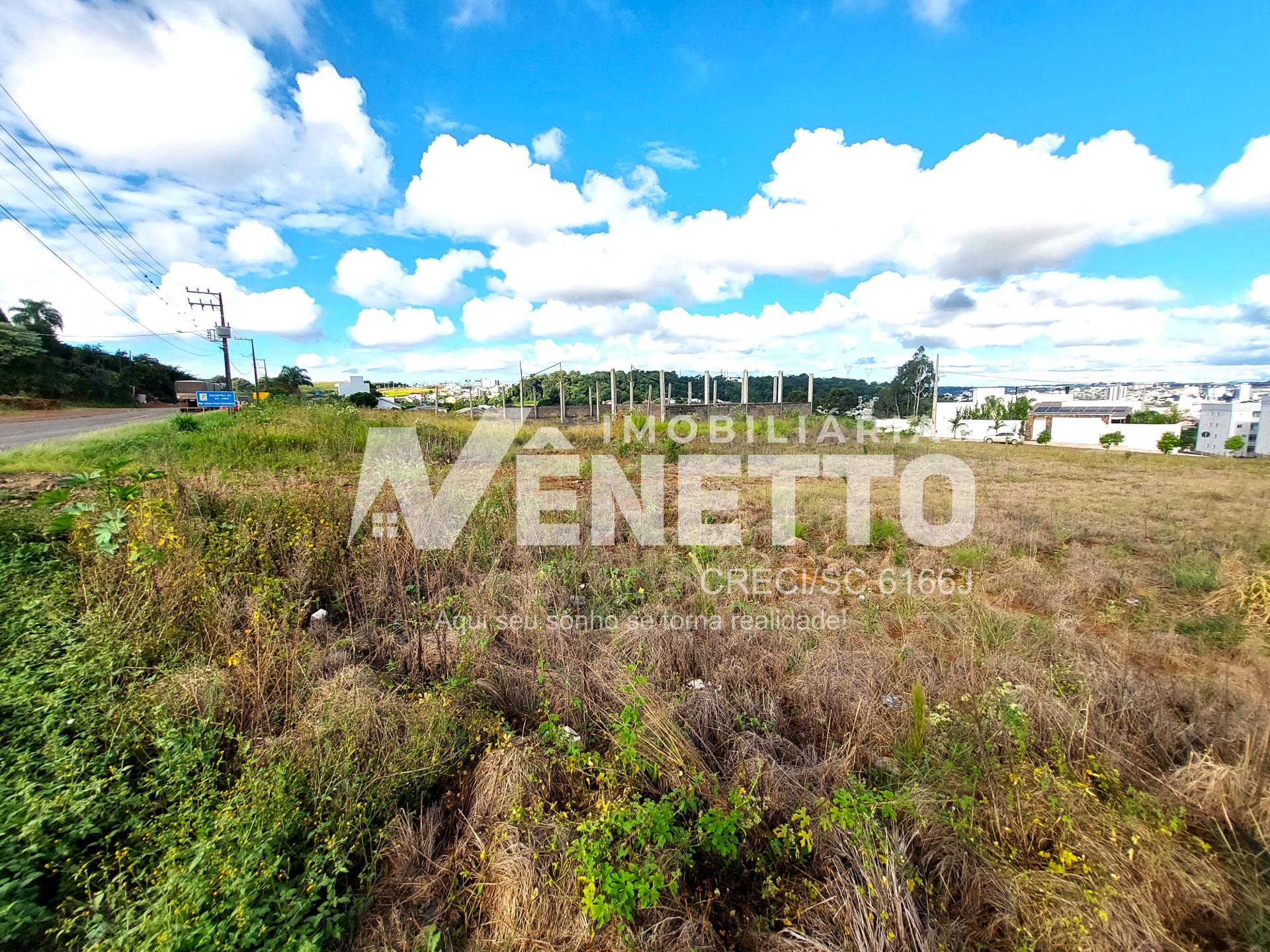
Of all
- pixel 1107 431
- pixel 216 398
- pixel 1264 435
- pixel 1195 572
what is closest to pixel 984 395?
pixel 1107 431

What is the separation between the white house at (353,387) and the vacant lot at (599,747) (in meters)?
17.1

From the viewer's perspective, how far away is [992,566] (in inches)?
177

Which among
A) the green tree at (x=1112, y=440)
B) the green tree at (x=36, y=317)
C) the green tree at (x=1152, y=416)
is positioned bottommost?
the green tree at (x=1112, y=440)

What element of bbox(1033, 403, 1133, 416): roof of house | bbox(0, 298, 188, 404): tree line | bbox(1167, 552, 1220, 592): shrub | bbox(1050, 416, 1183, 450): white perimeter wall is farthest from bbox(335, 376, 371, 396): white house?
bbox(1033, 403, 1133, 416): roof of house

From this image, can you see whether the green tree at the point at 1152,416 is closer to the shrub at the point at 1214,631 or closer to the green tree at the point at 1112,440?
the green tree at the point at 1112,440

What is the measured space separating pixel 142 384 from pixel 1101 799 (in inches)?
1876

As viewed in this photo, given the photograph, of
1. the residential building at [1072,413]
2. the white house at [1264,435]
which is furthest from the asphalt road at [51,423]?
the residential building at [1072,413]

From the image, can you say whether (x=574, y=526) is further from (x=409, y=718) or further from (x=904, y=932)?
(x=904, y=932)

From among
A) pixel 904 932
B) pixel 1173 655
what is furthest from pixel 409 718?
pixel 1173 655

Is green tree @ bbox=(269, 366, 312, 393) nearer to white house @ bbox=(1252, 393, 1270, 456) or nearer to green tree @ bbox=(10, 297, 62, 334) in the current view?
green tree @ bbox=(10, 297, 62, 334)

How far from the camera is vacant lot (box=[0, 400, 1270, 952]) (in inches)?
62.0

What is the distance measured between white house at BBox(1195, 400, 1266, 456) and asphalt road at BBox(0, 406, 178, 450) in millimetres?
15033

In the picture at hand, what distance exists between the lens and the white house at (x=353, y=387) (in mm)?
19906

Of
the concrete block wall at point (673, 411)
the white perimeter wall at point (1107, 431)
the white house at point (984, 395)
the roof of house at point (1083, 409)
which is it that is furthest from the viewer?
the white house at point (984, 395)
